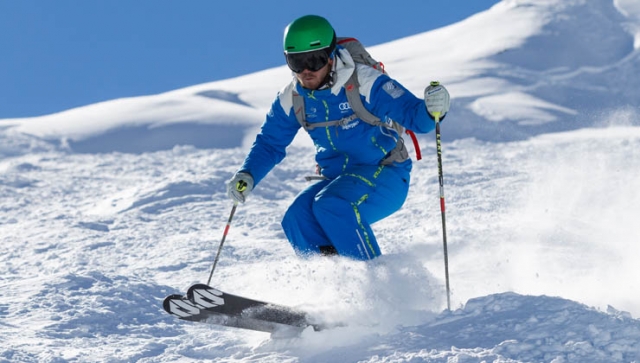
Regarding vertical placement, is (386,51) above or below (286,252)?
above

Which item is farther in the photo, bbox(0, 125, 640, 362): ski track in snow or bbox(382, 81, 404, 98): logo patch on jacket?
bbox(382, 81, 404, 98): logo patch on jacket

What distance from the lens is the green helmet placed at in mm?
5047

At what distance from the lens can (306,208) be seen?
17.6 ft

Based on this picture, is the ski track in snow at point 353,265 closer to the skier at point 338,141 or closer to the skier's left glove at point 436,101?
the skier at point 338,141

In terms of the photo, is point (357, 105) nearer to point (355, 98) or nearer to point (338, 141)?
point (355, 98)

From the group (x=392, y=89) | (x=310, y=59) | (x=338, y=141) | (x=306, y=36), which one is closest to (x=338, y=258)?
(x=338, y=141)

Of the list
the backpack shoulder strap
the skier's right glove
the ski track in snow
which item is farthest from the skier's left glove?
the skier's right glove

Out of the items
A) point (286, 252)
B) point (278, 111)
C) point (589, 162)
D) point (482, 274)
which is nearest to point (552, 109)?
point (589, 162)

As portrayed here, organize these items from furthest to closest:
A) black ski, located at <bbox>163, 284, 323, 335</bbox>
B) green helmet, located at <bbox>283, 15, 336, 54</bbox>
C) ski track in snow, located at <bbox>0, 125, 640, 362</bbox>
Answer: green helmet, located at <bbox>283, 15, 336, 54</bbox> < black ski, located at <bbox>163, 284, 323, 335</bbox> < ski track in snow, located at <bbox>0, 125, 640, 362</bbox>

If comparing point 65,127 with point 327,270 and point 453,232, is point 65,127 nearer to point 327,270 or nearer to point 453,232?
point 453,232

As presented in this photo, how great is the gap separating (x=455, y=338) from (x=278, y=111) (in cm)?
198

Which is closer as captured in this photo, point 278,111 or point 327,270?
point 327,270

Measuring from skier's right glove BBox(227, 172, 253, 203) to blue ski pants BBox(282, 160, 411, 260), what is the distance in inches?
12.9

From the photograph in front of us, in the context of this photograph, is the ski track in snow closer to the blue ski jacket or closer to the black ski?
the black ski
